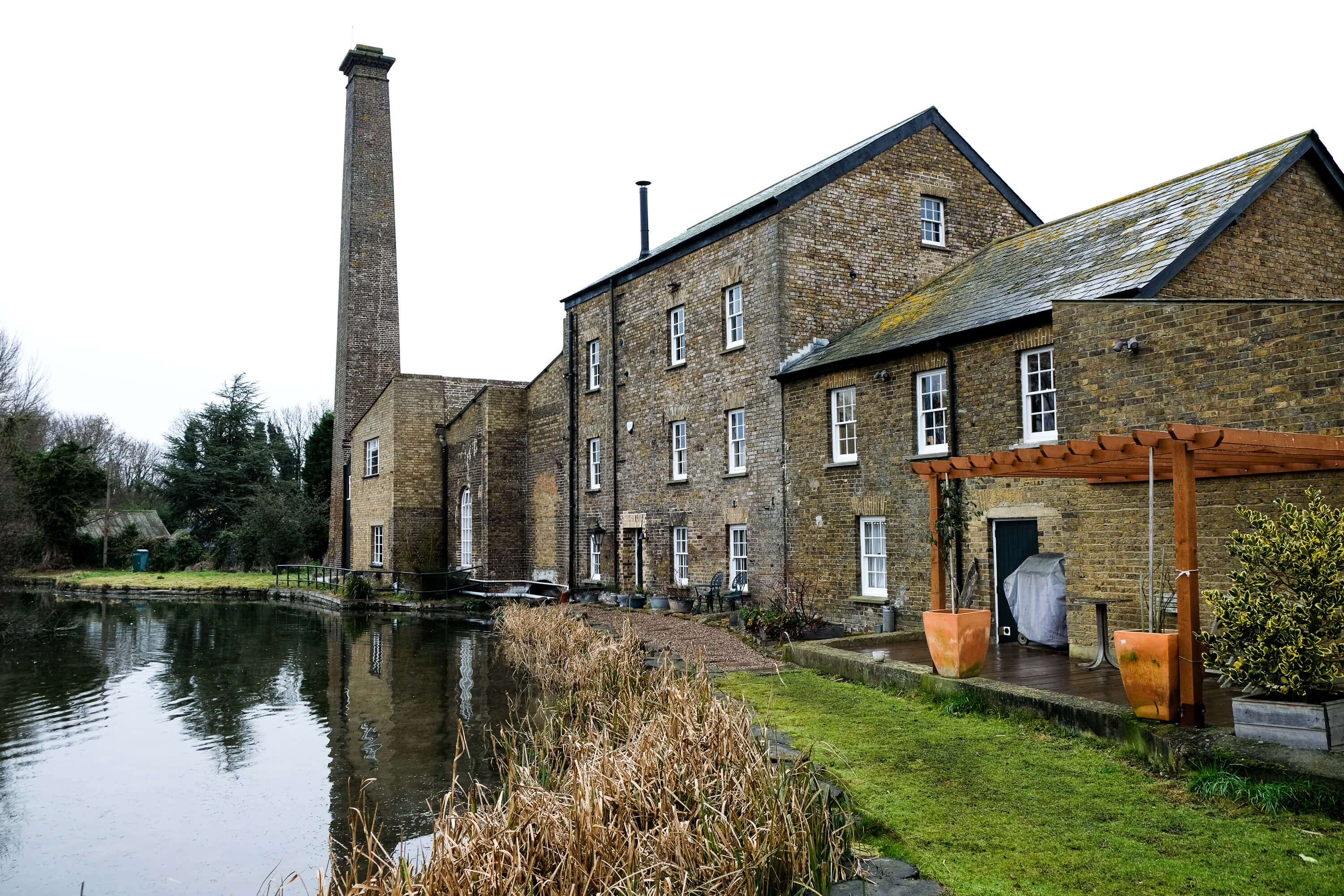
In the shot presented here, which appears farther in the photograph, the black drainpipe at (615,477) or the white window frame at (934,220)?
the black drainpipe at (615,477)

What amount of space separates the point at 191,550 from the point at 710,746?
136 ft

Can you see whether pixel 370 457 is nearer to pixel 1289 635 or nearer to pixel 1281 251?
pixel 1281 251

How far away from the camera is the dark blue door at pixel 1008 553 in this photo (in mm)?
12797

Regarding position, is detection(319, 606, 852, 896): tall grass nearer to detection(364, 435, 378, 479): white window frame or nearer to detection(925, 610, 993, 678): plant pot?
detection(925, 610, 993, 678): plant pot

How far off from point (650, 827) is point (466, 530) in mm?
25127

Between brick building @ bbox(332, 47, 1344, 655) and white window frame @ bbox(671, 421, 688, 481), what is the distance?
0.06 meters

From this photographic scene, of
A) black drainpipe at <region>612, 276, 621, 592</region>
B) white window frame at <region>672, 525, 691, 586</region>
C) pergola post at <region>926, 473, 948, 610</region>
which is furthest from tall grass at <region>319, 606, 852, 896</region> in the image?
black drainpipe at <region>612, 276, 621, 592</region>

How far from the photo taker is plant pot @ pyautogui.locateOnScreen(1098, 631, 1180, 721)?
6438 millimetres

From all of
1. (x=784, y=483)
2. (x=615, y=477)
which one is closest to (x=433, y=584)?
(x=615, y=477)

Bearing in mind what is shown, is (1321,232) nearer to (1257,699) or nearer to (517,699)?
(1257,699)

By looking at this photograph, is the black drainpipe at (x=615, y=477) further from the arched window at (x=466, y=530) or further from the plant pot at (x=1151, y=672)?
the plant pot at (x=1151, y=672)

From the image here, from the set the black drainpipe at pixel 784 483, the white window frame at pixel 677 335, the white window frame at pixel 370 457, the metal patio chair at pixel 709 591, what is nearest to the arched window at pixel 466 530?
the white window frame at pixel 370 457

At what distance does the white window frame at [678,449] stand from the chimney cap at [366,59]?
21946 millimetres

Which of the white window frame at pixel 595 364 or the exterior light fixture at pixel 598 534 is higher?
the white window frame at pixel 595 364
